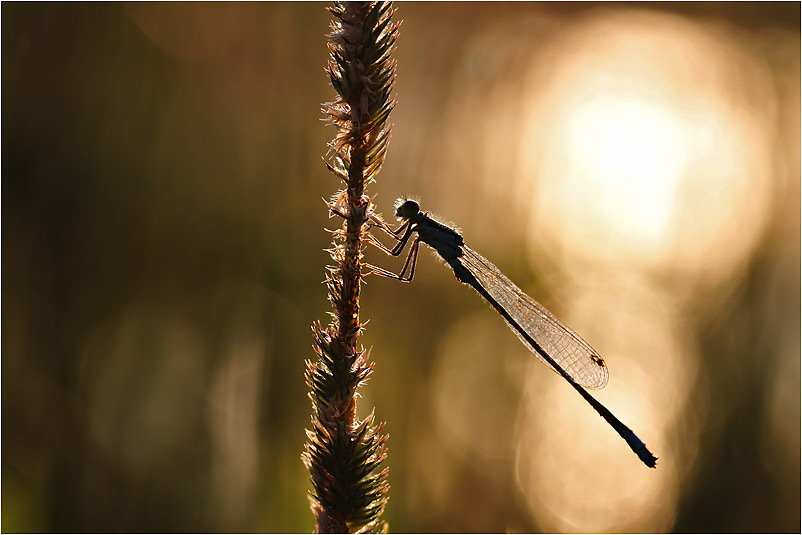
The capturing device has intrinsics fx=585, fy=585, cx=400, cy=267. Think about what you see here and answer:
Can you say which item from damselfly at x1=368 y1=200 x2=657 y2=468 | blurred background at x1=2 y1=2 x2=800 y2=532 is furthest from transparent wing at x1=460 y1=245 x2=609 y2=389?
blurred background at x1=2 y1=2 x2=800 y2=532

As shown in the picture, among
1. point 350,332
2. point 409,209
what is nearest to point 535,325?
point 409,209

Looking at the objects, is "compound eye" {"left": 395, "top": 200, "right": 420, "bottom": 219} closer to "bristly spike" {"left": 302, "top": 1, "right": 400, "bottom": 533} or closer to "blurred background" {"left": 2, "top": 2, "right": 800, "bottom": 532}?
"blurred background" {"left": 2, "top": 2, "right": 800, "bottom": 532}

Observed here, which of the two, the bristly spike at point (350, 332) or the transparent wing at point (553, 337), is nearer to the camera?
the bristly spike at point (350, 332)

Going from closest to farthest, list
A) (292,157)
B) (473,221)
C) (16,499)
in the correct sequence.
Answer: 1. (16,499)
2. (292,157)
3. (473,221)

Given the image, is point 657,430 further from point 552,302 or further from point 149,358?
point 149,358

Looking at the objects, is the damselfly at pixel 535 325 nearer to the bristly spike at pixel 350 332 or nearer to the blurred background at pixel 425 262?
the blurred background at pixel 425 262

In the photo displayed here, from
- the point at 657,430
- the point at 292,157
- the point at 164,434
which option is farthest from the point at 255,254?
the point at 657,430

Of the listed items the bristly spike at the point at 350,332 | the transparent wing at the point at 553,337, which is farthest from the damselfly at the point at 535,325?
the bristly spike at the point at 350,332
